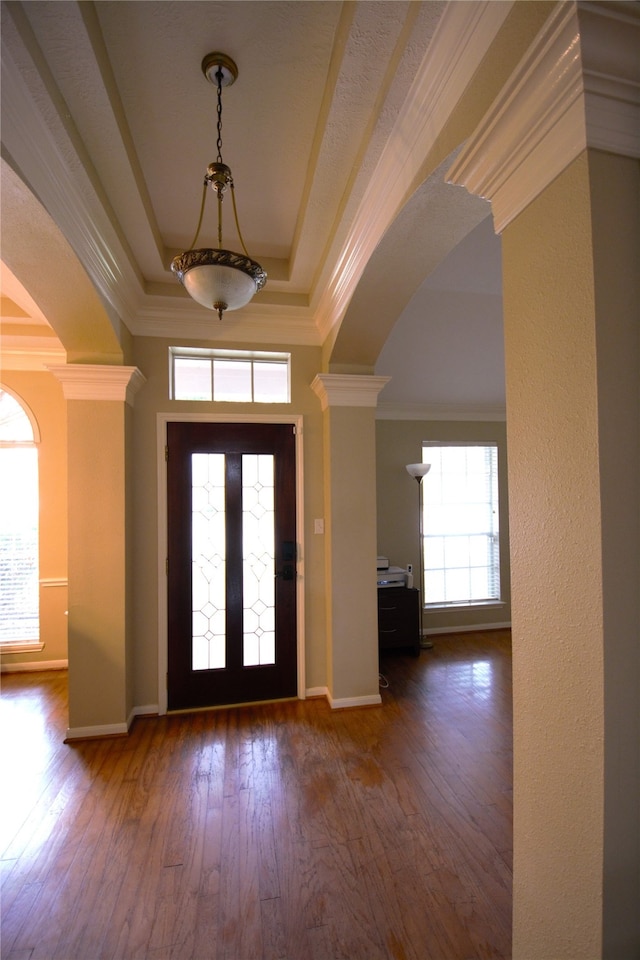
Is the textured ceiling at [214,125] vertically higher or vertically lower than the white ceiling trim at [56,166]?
higher

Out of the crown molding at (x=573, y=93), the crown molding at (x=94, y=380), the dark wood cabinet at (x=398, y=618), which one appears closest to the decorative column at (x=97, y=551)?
the crown molding at (x=94, y=380)

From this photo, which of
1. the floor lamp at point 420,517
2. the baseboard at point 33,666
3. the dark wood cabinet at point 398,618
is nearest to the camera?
the baseboard at point 33,666

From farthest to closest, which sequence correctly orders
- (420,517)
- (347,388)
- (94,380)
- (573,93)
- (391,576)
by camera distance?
(420,517), (391,576), (347,388), (94,380), (573,93)

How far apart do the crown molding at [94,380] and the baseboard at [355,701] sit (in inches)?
102

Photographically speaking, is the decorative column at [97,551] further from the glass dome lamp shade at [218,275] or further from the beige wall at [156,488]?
the glass dome lamp shade at [218,275]

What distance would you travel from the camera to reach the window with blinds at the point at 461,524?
15.5 ft

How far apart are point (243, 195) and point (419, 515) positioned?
3.41 m

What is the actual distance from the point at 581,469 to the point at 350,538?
7.44ft

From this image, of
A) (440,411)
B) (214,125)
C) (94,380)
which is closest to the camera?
(214,125)

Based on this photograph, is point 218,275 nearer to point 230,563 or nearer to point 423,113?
point 423,113

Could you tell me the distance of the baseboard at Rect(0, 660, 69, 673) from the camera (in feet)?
12.3

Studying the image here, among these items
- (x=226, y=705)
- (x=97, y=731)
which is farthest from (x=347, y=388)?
(x=97, y=731)

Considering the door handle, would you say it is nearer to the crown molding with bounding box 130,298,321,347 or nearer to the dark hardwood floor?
the dark hardwood floor

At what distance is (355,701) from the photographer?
302cm
